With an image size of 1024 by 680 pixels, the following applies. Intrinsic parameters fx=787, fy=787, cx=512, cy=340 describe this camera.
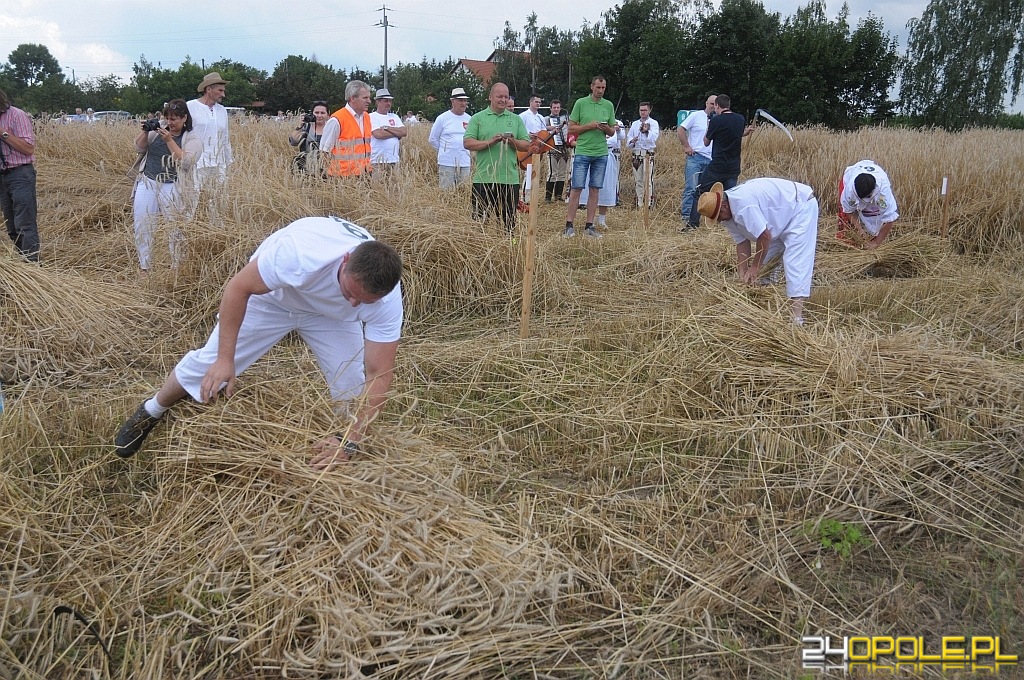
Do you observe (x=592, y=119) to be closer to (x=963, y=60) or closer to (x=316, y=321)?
(x=316, y=321)

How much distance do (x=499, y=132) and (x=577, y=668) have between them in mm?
5316

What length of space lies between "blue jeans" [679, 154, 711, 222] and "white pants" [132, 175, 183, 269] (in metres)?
6.03

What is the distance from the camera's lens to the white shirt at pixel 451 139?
8602mm

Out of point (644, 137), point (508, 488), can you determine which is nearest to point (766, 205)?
point (508, 488)

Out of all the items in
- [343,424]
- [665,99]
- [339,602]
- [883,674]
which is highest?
[665,99]

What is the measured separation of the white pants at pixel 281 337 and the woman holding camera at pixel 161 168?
3014 mm

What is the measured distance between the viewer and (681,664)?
7.88 feet

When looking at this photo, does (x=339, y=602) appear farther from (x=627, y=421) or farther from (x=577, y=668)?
(x=627, y=421)

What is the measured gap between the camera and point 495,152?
6.76 m

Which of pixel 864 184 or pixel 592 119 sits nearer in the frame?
pixel 864 184

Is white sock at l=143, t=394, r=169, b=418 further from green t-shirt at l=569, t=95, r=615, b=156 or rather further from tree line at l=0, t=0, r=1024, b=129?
tree line at l=0, t=0, r=1024, b=129

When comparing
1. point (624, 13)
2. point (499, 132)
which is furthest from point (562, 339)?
point (624, 13)

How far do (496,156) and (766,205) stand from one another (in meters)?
2.55

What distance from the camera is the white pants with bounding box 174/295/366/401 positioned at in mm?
3066
